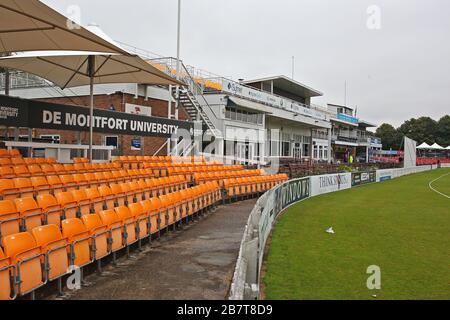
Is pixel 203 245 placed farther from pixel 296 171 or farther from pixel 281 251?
pixel 296 171

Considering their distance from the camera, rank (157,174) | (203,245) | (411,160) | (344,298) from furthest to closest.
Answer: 1. (411,160)
2. (157,174)
3. (203,245)
4. (344,298)

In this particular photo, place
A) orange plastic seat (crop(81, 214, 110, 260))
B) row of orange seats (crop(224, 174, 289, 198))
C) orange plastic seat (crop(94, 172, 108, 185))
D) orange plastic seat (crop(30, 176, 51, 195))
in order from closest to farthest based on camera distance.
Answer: orange plastic seat (crop(81, 214, 110, 260))
orange plastic seat (crop(30, 176, 51, 195))
orange plastic seat (crop(94, 172, 108, 185))
row of orange seats (crop(224, 174, 289, 198))

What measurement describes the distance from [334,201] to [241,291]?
17.0m

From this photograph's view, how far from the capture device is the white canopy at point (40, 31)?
27.7 ft

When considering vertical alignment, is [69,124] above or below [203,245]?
above

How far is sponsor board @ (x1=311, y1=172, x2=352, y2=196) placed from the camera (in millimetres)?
22828

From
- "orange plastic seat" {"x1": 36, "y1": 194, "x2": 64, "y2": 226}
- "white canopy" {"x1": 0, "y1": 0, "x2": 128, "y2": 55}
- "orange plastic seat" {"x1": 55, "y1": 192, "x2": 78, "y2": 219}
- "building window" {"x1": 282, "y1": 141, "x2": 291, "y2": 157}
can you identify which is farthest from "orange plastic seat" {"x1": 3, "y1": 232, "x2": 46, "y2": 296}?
"building window" {"x1": 282, "y1": 141, "x2": 291, "y2": 157}

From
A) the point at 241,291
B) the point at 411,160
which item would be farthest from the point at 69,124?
the point at 411,160

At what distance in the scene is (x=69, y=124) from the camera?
15.8m

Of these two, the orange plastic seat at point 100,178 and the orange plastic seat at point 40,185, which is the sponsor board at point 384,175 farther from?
the orange plastic seat at point 40,185

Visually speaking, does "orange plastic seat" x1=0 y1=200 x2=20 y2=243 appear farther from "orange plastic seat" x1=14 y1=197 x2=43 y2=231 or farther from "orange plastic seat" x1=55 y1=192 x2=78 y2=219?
"orange plastic seat" x1=55 y1=192 x2=78 y2=219

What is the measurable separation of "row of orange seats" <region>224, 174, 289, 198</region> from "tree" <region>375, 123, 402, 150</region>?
10466cm

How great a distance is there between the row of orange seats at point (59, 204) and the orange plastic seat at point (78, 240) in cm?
106

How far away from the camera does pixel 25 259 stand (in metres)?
5.11
